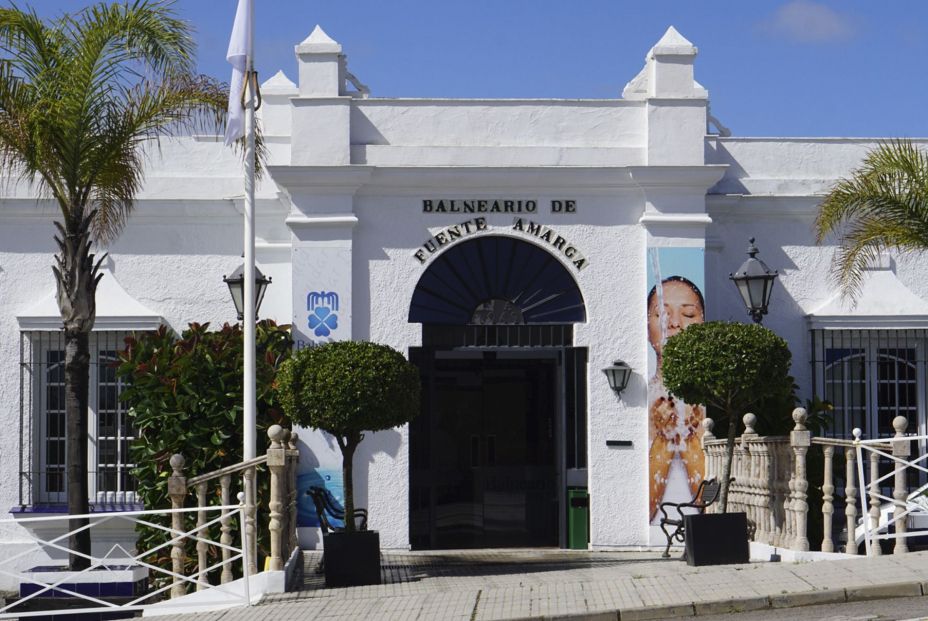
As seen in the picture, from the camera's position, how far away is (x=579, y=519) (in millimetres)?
15227

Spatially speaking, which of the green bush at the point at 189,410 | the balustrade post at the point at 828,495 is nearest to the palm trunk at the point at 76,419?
the green bush at the point at 189,410

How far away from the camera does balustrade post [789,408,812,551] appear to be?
12.1m

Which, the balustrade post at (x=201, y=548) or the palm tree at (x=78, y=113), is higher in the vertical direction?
the palm tree at (x=78, y=113)

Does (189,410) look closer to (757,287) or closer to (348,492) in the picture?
(348,492)

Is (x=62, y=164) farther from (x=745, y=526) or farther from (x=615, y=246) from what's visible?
(x=745, y=526)

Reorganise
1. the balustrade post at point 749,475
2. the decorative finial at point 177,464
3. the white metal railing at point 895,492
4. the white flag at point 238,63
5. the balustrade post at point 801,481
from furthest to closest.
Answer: the balustrade post at point 749,475 → the white flag at point 238,63 → the balustrade post at point 801,481 → the white metal railing at point 895,492 → the decorative finial at point 177,464

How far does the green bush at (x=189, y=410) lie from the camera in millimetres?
14320

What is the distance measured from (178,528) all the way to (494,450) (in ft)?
23.4

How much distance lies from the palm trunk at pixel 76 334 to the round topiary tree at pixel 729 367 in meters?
5.76

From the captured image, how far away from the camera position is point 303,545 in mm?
14750

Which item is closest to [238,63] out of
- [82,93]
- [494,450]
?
[82,93]

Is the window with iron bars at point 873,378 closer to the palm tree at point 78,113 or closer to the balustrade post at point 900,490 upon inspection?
the balustrade post at point 900,490

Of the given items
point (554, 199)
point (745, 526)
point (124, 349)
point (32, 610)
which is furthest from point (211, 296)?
point (745, 526)

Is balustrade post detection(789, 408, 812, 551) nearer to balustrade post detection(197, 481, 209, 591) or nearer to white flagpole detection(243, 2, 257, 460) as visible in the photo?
white flagpole detection(243, 2, 257, 460)
